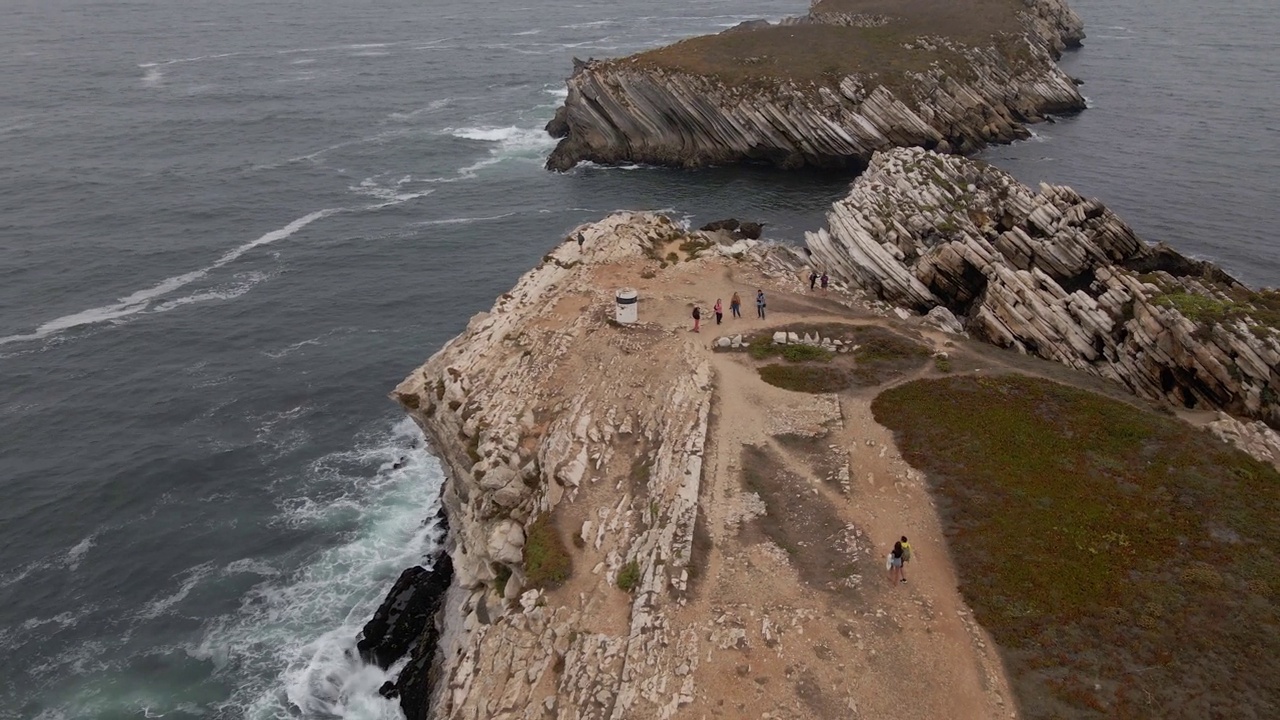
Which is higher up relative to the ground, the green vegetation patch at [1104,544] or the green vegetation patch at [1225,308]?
the green vegetation patch at [1225,308]

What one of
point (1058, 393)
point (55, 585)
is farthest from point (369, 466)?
point (1058, 393)

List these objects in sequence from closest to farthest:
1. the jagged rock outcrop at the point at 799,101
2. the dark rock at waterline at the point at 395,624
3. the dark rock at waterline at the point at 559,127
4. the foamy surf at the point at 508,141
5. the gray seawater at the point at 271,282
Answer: the dark rock at waterline at the point at 395,624
the gray seawater at the point at 271,282
the jagged rock outcrop at the point at 799,101
the foamy surf at the point at 508,141
the dark rock at waterline at the point at 559,127

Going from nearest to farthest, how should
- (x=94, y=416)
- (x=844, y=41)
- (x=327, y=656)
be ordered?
1. (x=327, y=656)
2. (x=94, y=416)
3. (x=844, y=41)

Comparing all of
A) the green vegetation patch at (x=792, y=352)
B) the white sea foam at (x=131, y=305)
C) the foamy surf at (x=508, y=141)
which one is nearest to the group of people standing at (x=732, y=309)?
the green vegetation patch at (x=792, y=352)

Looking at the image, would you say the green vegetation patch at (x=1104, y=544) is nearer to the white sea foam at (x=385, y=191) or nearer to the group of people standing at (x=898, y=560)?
the group of people standing at (x=898, y=560)

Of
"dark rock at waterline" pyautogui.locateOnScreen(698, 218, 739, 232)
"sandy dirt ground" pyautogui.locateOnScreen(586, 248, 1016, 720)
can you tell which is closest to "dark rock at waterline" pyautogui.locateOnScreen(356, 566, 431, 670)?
"sandy dirt ground" pyautogui.locateOnScreen(586, 248, 1016, 720)

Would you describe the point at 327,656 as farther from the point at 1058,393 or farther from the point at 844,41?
the point at 844,41
